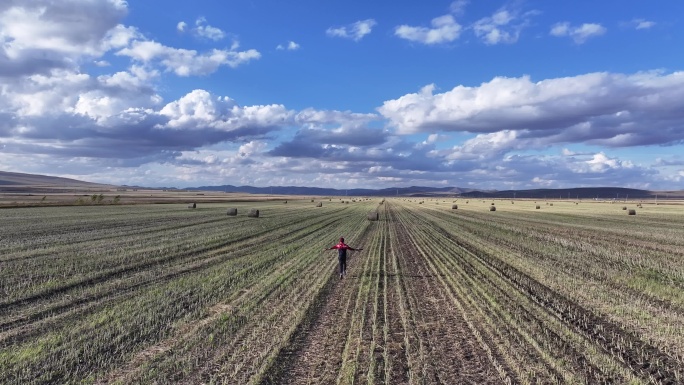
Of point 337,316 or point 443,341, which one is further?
point 337,316

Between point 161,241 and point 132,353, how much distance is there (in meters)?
18.7

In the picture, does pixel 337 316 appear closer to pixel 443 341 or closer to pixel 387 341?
pixel 387 341

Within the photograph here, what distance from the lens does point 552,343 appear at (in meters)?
9.80

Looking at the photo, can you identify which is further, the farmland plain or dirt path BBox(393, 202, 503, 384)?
the farmland plain

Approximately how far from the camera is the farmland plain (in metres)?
8.35

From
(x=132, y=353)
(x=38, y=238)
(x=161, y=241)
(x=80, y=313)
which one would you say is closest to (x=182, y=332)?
(x=132, y=353)

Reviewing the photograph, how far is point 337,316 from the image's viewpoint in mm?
11867

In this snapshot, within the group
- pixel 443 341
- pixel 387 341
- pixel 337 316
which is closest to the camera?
pixel 387 341

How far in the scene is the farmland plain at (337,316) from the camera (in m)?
8.35

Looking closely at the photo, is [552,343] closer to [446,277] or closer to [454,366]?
[454,366]

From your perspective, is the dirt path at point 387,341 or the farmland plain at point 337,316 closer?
the dirt path at point 387,341

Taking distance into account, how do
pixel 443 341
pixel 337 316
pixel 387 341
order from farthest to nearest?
pixel 337 316 → pixel 443 341 → pixel 387 341

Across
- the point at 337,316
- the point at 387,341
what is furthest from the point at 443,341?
the point at 337,316

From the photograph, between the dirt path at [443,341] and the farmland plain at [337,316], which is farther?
the farmland plain at [337,316]
